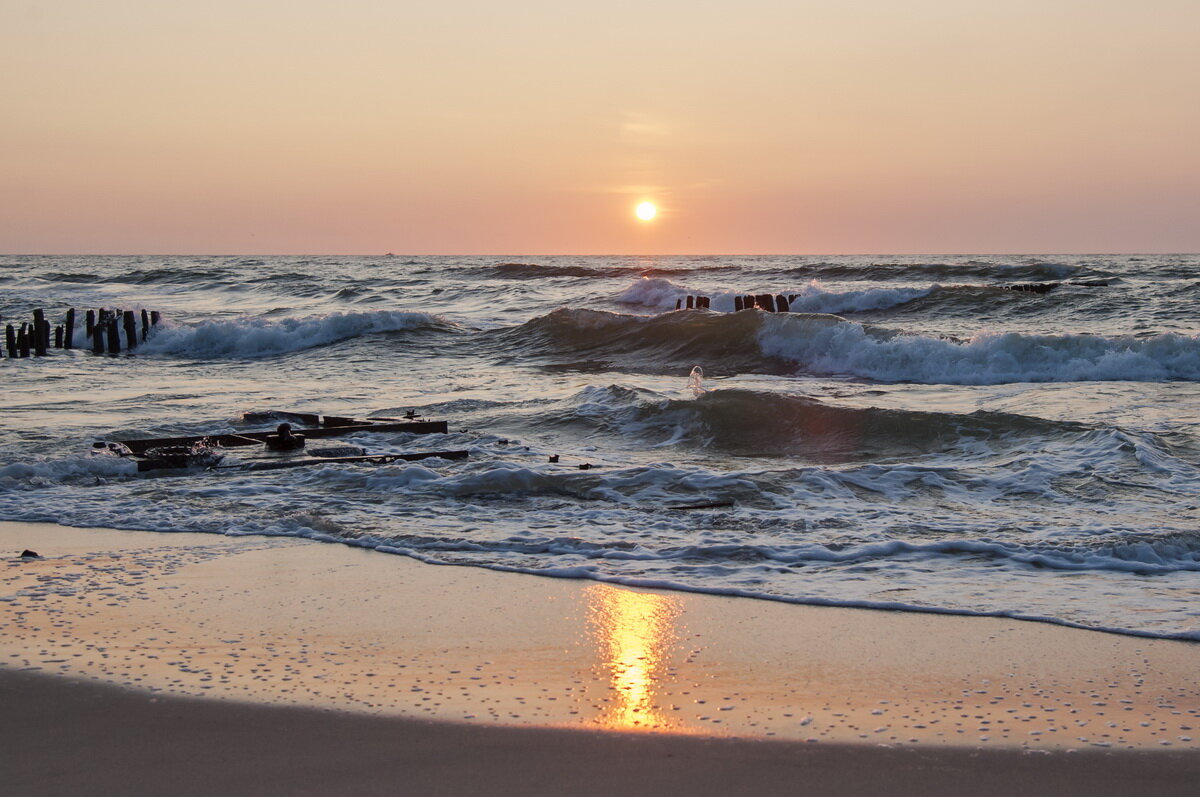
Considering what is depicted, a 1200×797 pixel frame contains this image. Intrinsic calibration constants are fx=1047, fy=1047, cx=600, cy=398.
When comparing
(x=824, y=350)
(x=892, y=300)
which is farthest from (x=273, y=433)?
(x=892, y=300)

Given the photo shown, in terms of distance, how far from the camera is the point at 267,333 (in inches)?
960

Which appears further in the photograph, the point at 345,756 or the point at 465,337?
the point at 465,337

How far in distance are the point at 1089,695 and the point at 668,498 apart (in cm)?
416

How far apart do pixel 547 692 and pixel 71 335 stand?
24.2m

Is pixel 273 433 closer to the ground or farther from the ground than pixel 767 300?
closer to the ground

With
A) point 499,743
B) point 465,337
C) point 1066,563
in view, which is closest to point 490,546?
point 499,743

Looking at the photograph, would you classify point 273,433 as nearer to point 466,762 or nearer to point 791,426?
point 791,426

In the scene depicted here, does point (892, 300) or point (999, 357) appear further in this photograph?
point (892, 300)

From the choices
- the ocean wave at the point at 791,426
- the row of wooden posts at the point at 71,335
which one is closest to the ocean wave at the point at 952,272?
the row of wooden posts at the point at 71,335

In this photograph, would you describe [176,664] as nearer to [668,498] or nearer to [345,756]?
[345,756]

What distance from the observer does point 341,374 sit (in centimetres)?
1831

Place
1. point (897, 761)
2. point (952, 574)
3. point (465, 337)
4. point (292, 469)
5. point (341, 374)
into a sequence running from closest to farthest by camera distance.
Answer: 1. point (897, 761)
2. point (952, 574)
3. point (292, 469)
4. point (341, 374)
5. point (465, 337)

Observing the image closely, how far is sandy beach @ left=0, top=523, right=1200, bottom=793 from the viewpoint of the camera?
10.7ft

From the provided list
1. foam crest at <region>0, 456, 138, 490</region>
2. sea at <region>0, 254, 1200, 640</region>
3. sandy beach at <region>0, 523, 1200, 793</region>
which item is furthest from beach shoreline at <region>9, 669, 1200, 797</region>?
foam crest at <region>0, 456, 138, 490</region>
